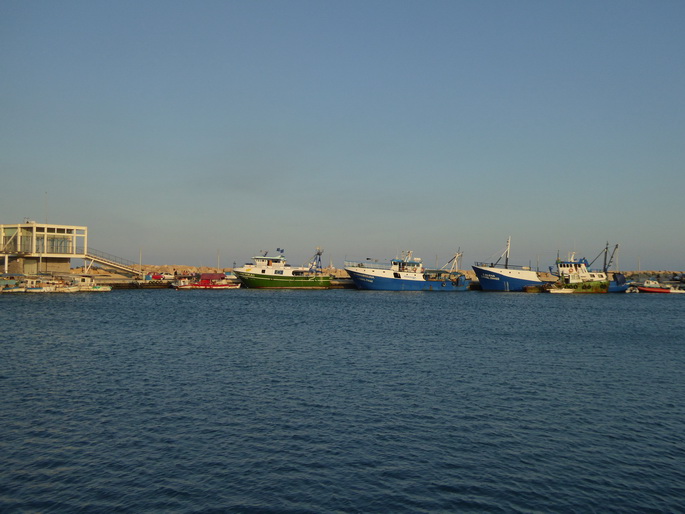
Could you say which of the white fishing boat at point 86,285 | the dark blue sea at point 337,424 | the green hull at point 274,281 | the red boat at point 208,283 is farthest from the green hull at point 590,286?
the white fishing boat at point 86,285

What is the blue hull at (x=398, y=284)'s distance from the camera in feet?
412

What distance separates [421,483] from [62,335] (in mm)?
39940

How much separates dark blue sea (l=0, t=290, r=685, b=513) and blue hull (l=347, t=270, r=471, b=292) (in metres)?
77.1

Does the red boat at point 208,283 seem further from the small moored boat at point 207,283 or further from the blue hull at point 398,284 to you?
the blue hull at point 398,284

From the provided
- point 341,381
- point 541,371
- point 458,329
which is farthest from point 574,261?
point 341,381

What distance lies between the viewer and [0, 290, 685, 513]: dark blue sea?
16.2 m

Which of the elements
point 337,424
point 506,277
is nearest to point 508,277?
point 506,277

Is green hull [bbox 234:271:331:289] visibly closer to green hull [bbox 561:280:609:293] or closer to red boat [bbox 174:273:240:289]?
red boat [bbox 174:273:240:289]

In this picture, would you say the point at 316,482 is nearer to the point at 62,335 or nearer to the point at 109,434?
the point at 109,434

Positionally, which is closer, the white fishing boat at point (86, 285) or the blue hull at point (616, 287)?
the white fishing boat at point (86, 285)

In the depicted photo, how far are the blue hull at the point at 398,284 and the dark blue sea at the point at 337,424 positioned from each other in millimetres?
77144

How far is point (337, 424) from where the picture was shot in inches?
894

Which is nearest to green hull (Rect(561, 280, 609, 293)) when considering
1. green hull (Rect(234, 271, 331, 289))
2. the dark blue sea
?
green hull (Rect(234, 271, 331, 289))

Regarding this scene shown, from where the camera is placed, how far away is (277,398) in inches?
1048
